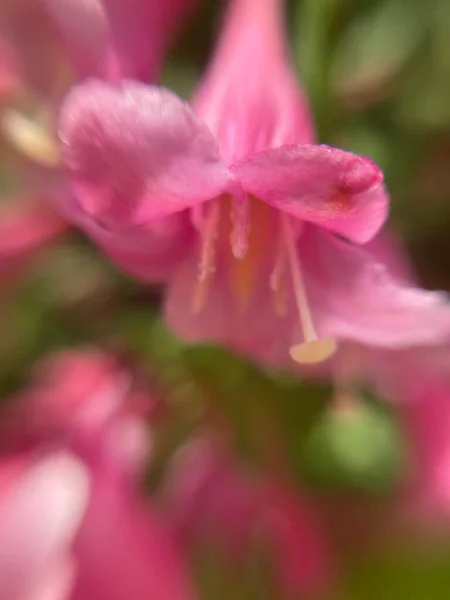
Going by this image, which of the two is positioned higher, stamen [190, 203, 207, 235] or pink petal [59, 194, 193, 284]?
stamen [190, 203, 207, 235]

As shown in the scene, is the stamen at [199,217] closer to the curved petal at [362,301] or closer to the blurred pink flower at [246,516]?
the curved petal at [362,301]

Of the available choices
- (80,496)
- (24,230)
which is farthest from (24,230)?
(80,496)

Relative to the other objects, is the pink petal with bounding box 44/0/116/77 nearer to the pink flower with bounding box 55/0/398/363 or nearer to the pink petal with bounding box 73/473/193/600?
the pink flower with bounding box 55/0/398/363

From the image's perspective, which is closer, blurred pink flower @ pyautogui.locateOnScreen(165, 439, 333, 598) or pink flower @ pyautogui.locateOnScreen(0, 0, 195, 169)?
pink flower @ pyautogui.locateOnScreen(0, 0, 195, 169)

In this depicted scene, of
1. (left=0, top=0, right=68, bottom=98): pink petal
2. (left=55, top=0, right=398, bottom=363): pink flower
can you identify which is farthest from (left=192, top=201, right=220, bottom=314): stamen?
(left=0, top=0, right=68, bottom=98): pink petal

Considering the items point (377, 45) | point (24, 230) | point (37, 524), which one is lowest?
point (37, 524)

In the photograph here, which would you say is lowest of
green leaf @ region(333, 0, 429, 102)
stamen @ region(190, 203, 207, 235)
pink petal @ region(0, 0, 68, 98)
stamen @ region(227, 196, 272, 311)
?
stamen @ region(190, 203, 207, 235)

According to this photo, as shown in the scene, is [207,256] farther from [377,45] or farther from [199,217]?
[377,45]
